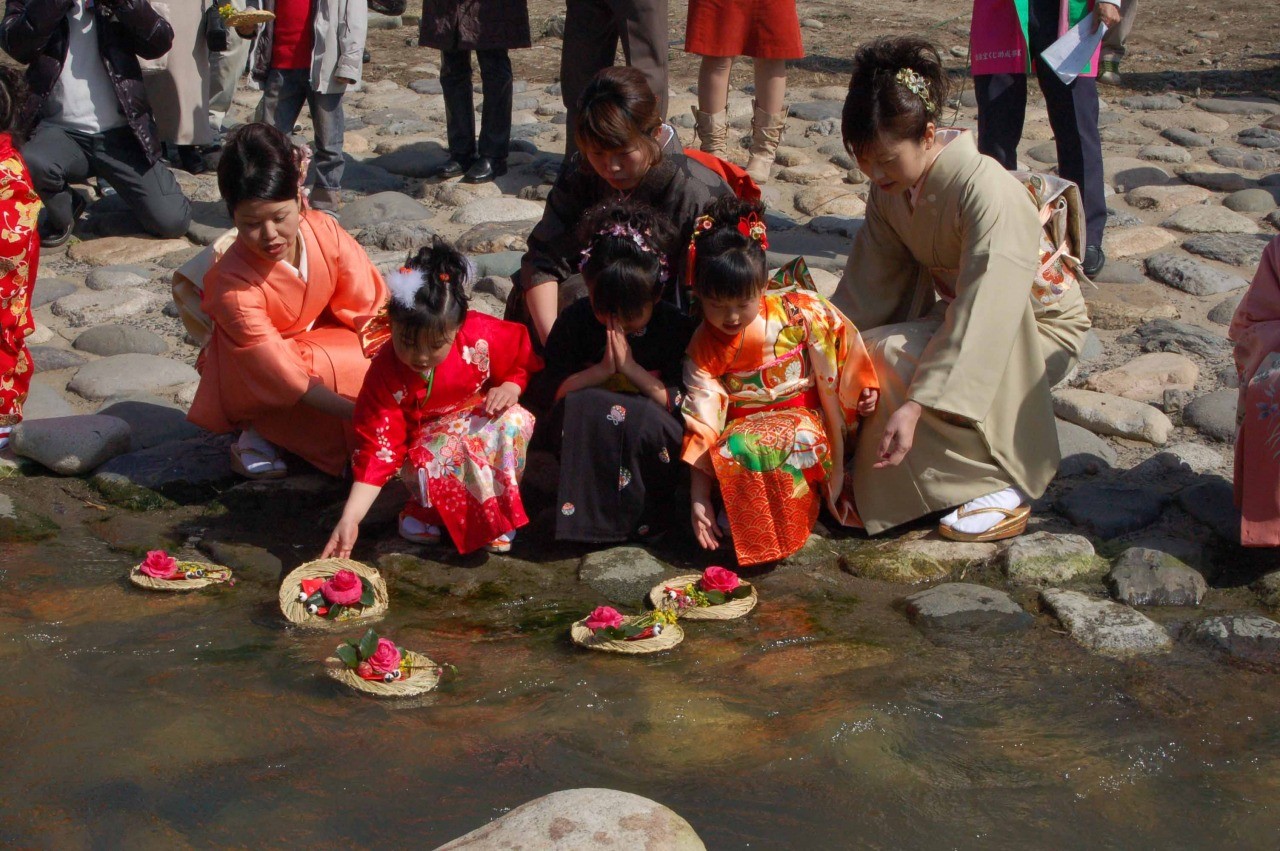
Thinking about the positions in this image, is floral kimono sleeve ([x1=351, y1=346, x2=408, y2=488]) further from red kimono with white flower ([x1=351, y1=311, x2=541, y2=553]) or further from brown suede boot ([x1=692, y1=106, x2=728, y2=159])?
brown suede boot ([x1=692, y1=106, x2=728, y2=159])

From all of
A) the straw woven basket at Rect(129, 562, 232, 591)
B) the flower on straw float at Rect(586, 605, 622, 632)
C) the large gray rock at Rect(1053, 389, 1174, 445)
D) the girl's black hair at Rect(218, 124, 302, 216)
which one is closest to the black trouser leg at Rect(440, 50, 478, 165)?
the girl's black hair at Rect(218, 124, 302, 216)

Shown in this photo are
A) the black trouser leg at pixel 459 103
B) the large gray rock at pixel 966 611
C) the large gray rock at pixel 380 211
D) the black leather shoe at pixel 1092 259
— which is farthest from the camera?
the black trouser leg at pixel 459 103

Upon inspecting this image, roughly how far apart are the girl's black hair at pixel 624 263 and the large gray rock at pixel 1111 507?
1.42 meters

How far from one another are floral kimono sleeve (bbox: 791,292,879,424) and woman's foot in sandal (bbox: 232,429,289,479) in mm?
1814

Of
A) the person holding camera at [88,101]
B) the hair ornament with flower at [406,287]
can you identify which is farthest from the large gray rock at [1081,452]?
the person holding camera at [88,101]

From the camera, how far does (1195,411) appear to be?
4398mm

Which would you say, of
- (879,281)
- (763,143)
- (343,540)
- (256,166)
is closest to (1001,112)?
(763,143)

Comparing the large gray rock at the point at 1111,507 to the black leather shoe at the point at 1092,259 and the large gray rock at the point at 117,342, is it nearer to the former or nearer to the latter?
the black leather shoe at the point at 1092,259

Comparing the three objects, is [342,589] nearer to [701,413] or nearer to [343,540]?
[343,540]

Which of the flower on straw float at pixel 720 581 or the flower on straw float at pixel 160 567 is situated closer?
the flower on straw float at pixel 720 581

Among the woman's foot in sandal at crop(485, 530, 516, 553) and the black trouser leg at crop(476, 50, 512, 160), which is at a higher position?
the black trouser leg at crop(476, 50, 512, 160)

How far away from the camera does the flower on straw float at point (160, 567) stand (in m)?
3.57

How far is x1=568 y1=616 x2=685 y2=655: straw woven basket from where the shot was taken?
319 cm

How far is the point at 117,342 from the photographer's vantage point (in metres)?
5.22
